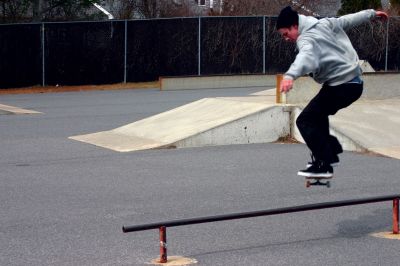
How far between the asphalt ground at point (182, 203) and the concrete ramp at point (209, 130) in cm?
29

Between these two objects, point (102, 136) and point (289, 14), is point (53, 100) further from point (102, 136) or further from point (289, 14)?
point (289, 14)

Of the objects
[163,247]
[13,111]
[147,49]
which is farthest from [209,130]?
[147,49]

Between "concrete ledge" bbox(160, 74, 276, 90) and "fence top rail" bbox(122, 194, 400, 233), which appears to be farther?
"concrete ledge" bbox(160, 74, 276, 90)

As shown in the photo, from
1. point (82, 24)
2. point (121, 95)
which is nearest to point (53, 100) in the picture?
point (121, 95)

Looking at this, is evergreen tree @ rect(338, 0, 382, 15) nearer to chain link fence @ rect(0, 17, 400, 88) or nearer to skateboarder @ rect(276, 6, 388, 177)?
chain link fence @ rect(0, 17, 400, 88)

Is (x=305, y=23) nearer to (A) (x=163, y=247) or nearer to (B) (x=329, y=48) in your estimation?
(B) (x=329, y=48)

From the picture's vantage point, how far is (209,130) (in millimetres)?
14664

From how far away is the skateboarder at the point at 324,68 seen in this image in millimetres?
8422

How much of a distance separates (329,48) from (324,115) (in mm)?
719

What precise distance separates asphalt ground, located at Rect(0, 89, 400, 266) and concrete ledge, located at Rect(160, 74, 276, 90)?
1188 cm

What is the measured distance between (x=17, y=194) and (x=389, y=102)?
841cm

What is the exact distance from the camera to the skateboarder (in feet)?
27.6

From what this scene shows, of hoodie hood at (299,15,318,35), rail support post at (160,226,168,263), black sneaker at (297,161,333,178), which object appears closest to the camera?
rail support post at (160,226,168,263)

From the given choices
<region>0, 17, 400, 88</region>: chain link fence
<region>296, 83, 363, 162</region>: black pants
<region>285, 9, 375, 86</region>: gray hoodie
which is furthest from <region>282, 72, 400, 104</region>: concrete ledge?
<region>0, 17, 400, 88</region>: chain link fence
